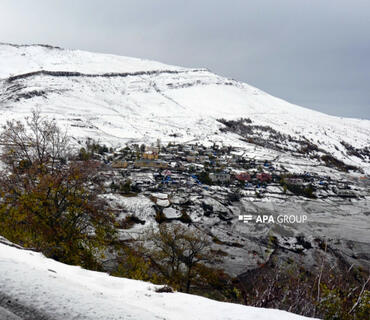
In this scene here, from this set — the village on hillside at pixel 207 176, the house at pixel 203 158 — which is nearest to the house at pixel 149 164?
the village on hillside at pixel 207 176

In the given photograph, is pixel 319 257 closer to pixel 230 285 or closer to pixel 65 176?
pixel 230 285

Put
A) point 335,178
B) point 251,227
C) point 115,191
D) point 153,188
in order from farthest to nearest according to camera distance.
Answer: point 335,178 < point 153,188 < point 115,191 < point 251,227

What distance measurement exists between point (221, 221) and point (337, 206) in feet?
121

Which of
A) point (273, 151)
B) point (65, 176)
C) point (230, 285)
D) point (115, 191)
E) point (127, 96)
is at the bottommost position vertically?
point (230, 285)

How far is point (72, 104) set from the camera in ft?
485

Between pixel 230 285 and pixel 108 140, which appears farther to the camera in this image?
pixel 108 140

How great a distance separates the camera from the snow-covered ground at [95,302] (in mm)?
3607

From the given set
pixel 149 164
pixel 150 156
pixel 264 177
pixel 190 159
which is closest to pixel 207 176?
pixel 149 164

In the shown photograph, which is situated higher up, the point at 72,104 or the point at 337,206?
the point at 72,104

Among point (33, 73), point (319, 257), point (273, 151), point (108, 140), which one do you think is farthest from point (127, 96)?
point (319, 257)

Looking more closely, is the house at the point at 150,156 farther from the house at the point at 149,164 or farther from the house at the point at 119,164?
the house at the point at 119,164

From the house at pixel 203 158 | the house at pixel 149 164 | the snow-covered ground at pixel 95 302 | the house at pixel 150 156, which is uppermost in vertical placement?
the house at pixel 203 158

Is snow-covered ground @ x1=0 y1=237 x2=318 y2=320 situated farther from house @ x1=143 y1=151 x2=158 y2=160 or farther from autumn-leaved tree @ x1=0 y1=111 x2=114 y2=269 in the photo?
house @ x1=143 y1=151 x2=158 y2=160

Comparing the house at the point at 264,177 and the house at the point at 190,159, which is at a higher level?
the house at the point at 190,159
